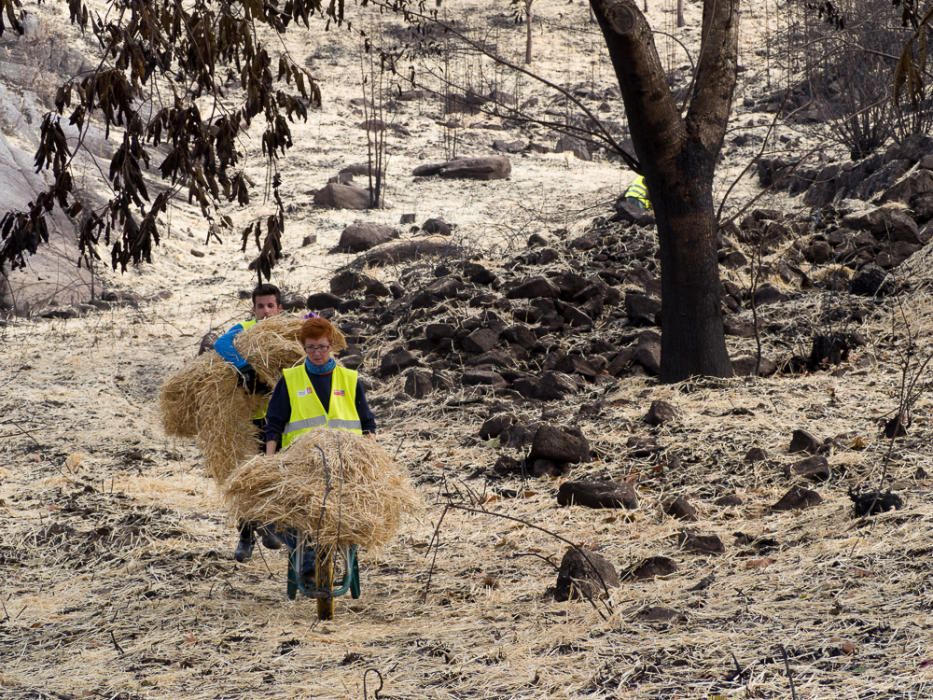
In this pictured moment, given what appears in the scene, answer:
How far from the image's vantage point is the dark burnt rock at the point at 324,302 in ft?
40.5

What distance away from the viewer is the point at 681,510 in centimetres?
640

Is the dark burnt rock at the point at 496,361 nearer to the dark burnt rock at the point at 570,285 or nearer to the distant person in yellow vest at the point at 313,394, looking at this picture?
the dark burnt rock at the point at 570,285

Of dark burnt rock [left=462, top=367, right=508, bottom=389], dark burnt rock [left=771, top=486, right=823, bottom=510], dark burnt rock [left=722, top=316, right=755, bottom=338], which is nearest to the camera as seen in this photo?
dark burnt rock [left=771, top=486, right=823, bottom=510]

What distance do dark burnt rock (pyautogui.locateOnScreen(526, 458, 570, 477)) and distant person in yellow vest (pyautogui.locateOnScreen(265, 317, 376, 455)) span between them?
2288 mm

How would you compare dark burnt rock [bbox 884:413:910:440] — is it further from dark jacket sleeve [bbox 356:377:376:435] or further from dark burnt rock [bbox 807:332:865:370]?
dark jacket sleeve [bbox 356:377:376:435]

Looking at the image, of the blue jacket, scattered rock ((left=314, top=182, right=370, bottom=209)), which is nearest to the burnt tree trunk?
the blue jacket

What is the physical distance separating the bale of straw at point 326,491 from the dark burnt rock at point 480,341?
509cm

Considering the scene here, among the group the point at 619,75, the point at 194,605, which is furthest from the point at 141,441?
the point at 619,75

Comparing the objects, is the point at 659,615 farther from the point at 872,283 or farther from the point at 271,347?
the point at 872,283

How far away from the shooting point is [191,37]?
5.90 m

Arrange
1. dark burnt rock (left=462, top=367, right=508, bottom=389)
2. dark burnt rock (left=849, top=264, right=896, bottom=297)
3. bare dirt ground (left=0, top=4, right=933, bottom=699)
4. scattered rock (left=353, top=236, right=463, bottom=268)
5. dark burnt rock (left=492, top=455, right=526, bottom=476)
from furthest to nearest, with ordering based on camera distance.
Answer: scattered rock (left=353, top=236, right=463, bottom=268) → dark burnt rock (left=849, top=264, right=896, bottom=297) → dark burnt rock (left=462, top=367, right=508, bottom=389) → dark burnt rock (left=492, top=455, right=526, bottom=476) → bare dirt ground (left=0, top=4, right=933, bottom=699)

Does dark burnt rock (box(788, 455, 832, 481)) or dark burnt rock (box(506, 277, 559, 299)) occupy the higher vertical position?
dark burnt rock (box(788, 455, 832, 481))

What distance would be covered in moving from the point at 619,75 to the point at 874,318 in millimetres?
3252

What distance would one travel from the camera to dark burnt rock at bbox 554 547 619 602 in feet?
16.7
